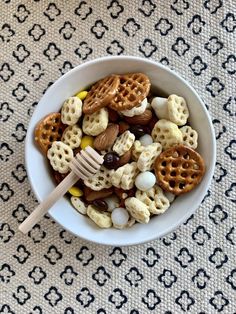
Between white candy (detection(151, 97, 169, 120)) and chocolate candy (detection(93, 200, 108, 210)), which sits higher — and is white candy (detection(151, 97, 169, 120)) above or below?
above

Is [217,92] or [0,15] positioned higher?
[217,92]

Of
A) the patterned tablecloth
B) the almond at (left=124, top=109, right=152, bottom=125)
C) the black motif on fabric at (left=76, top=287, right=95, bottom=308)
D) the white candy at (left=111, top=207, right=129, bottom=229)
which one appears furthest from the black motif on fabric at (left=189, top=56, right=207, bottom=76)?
the black motif on fabric at (left=76, top=287, right=95, bottom=308)

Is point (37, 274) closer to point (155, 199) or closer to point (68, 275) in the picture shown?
point (68, 275)

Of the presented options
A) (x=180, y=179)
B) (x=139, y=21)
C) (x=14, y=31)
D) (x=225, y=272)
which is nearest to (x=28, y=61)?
(x=14, y=31)

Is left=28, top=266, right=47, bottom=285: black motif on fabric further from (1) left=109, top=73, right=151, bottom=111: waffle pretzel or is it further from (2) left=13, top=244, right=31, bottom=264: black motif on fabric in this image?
(1) left=109, top=73, right=151, bottom=111: waffle pretzel

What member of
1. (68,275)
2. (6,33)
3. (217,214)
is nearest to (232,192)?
(217,214)

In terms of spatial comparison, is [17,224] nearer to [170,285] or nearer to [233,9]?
[170,285]
